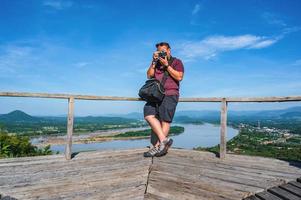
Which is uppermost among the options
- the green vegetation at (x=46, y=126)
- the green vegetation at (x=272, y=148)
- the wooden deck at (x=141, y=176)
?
the wooden deck at (x=141, y=176)

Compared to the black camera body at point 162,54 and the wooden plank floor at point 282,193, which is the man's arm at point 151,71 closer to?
the black camera body at point 162,54

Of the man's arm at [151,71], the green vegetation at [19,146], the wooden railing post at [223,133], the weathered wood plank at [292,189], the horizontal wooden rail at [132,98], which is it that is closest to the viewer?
the weathered wood plank at [292,189]

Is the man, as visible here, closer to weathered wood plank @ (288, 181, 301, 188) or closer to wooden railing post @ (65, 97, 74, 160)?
wooden railing post @ (65, 97, 74, 160)

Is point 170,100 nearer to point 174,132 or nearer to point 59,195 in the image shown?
point 59,195

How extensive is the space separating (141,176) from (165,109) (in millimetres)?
1462

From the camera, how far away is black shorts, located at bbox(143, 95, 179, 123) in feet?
14.8

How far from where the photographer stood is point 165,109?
177 inches

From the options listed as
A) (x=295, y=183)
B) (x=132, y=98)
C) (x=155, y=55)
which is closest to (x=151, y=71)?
(x=155, y=55)

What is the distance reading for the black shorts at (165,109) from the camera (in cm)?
450

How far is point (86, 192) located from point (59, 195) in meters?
0.24

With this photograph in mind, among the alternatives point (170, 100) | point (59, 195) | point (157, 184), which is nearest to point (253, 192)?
point (157, 184)

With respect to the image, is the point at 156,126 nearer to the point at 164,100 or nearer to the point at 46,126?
the point at 164,100

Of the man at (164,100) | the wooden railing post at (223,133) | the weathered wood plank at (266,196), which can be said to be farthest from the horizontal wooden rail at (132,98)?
the weathered wood plank at (266,196)

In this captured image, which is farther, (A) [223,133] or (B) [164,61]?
(A) [223,133]
